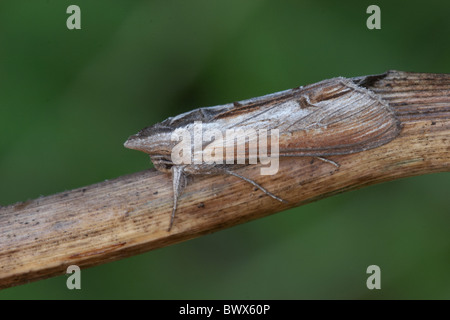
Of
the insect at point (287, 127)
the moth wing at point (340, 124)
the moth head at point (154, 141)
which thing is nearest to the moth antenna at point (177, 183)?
the insect at point (287, 127)

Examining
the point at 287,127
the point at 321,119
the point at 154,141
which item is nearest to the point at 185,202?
the point at 154,141

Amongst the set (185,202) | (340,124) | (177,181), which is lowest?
(185,202)

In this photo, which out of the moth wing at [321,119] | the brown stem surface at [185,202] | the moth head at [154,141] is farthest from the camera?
the moth head at [154,141]

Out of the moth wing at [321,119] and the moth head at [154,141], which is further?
the moth head at [154,141]

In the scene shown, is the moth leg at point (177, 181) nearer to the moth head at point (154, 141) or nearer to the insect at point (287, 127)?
the insect at point (287, 127)

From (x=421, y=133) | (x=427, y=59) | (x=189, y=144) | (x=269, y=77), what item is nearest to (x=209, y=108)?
(x=189, y=144)

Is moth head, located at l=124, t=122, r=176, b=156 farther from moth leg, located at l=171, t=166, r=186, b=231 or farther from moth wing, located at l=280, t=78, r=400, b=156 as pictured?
moth wing, located at l=280, t=78, r=400, b=156

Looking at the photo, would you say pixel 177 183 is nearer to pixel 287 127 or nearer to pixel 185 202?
pixel 185 202

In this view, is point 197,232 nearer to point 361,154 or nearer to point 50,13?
point 361,154
